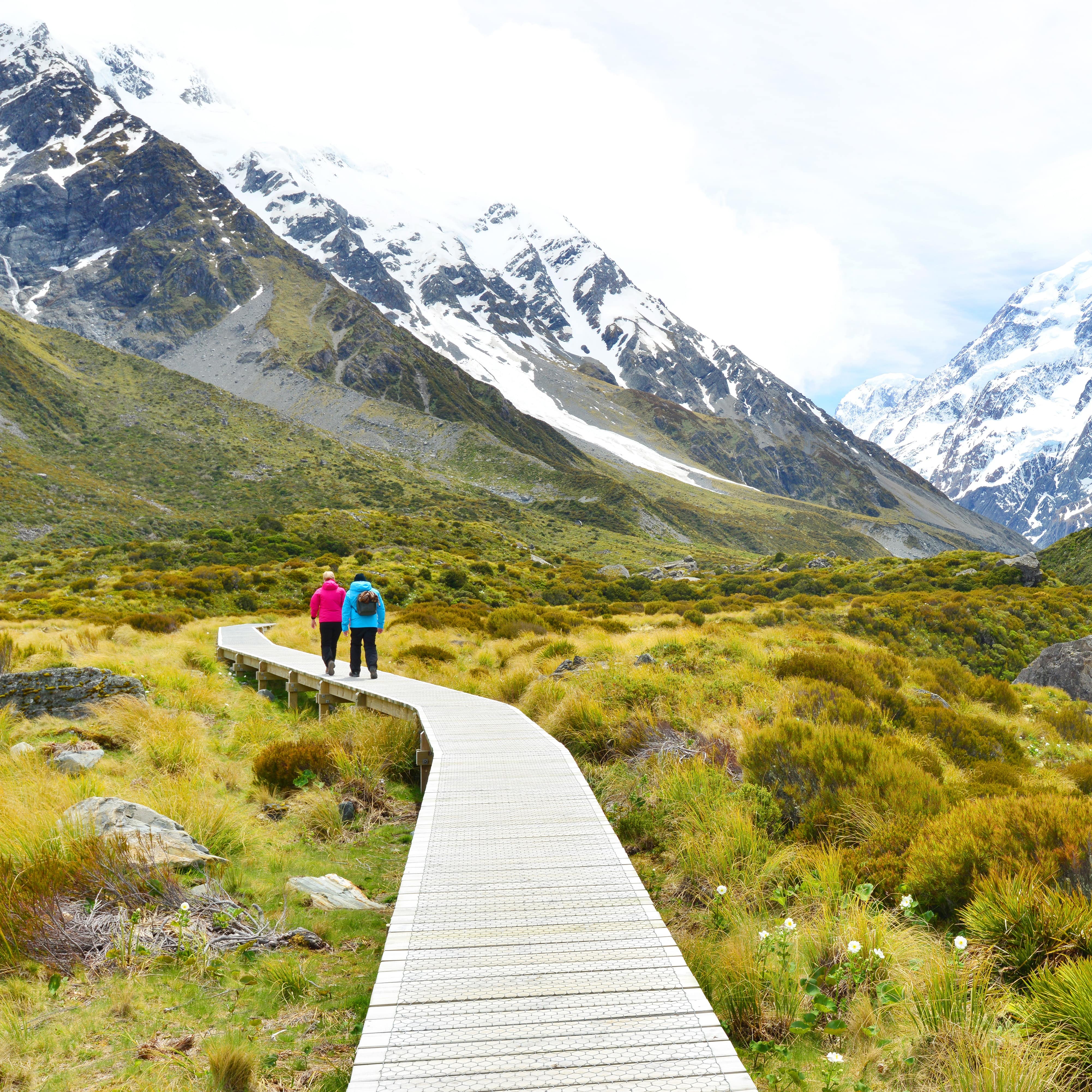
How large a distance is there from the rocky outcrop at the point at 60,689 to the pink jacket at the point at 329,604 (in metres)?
3.22

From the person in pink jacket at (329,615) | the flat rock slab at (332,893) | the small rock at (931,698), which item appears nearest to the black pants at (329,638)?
the person in pink jacket at (329,615)

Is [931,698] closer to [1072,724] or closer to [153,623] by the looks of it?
[1072,724]

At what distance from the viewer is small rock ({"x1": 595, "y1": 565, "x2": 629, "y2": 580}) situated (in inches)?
2095

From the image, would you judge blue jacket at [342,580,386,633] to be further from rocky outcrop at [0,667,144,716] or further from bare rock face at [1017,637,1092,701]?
bare rock face at [1017,637,1092,701]

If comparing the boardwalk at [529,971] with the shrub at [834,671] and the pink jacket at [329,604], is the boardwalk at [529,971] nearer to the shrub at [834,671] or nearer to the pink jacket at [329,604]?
the shrub at [834,671]

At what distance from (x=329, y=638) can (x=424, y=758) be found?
15.2 ft

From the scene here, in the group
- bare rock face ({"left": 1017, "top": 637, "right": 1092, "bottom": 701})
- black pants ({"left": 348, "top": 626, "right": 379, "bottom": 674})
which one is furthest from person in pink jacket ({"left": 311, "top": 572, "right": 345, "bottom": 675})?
bare rock face ({"left": 1017, "top": 637, "right": 1092, "bottom": 701})

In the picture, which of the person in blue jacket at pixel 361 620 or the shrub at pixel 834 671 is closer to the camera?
the shrub at pixel 834 671

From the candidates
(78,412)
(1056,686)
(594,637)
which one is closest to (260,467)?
(78,412)

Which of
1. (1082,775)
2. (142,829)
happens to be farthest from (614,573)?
(142,829)

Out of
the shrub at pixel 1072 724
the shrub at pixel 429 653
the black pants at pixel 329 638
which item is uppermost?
the shrub at pixel 1072 724

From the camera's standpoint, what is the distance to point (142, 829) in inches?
234

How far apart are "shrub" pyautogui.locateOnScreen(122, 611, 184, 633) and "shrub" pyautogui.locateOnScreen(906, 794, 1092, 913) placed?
20530mm

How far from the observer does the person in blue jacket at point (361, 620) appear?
1324cm
